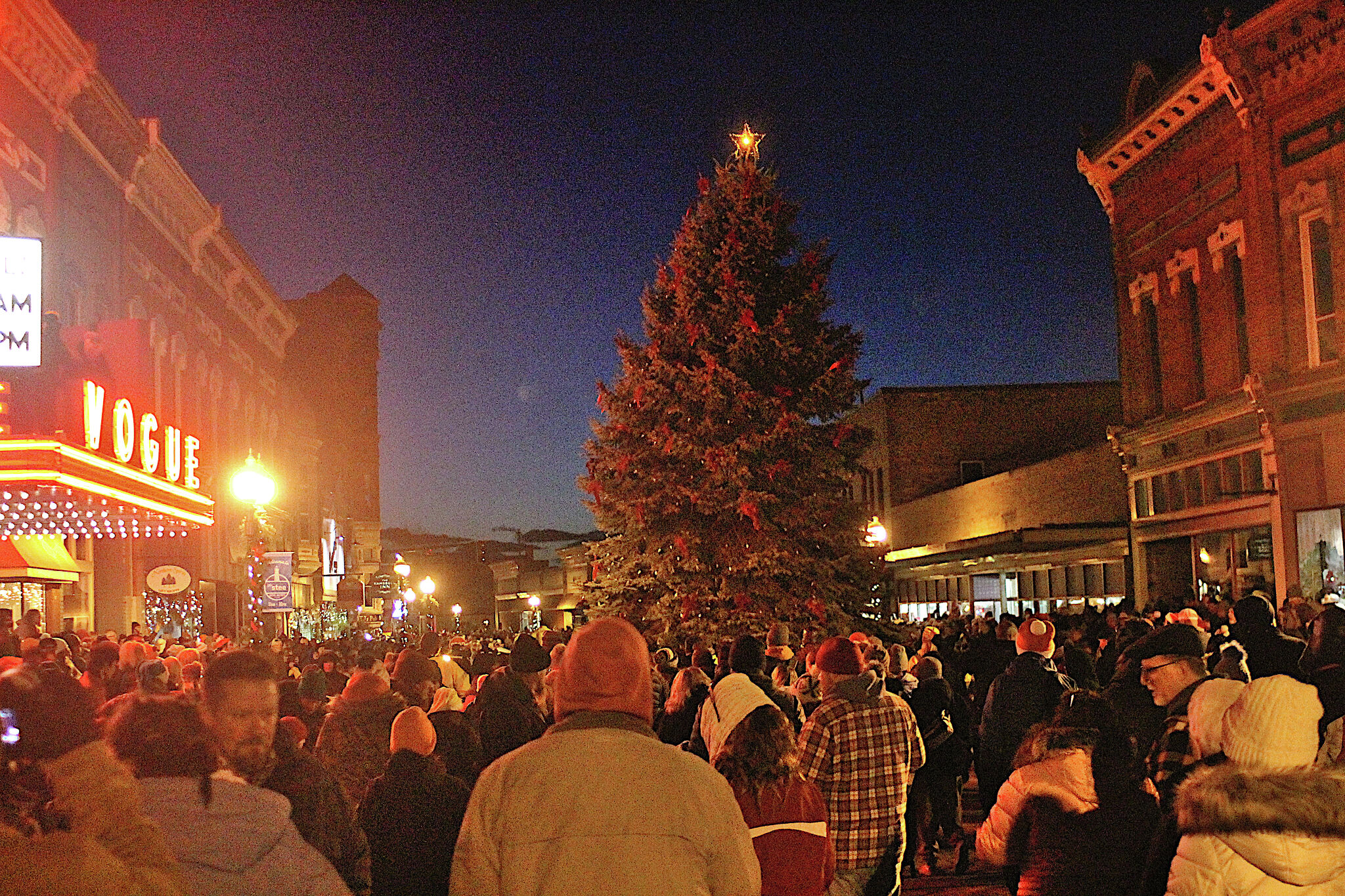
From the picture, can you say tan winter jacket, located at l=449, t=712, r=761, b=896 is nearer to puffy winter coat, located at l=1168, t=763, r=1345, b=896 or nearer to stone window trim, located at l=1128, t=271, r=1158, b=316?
puffy winter coat, located at l=1168, t=763, r=1345, b=896

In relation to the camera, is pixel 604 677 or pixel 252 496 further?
pixel 252 496

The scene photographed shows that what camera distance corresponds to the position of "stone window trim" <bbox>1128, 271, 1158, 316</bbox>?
98.3 feet

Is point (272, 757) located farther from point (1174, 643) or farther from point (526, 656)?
point (526, 656)

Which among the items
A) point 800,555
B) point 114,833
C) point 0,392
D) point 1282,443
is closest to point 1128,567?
point 1282,443

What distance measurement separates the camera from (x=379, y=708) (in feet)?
24.7

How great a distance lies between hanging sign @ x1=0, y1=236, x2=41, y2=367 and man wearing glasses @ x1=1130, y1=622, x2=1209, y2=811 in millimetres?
11357

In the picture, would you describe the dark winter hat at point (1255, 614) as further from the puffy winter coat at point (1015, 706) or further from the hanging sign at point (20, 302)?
the hanging sign at point (20, 302)

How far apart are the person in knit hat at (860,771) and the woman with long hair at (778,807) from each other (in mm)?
1237

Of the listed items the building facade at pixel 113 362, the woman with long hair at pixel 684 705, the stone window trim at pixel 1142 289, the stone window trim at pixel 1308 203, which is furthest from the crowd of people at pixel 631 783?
the stone window trim at pixel 1142 289

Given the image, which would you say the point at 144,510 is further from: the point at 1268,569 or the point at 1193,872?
the point at 1268,569

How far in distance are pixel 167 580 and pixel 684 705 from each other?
51.6 ft

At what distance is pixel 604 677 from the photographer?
4223 millimetres

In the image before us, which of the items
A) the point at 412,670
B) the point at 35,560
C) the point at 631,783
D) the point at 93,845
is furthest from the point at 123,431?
the point at 93,845

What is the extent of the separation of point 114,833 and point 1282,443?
2417cm
